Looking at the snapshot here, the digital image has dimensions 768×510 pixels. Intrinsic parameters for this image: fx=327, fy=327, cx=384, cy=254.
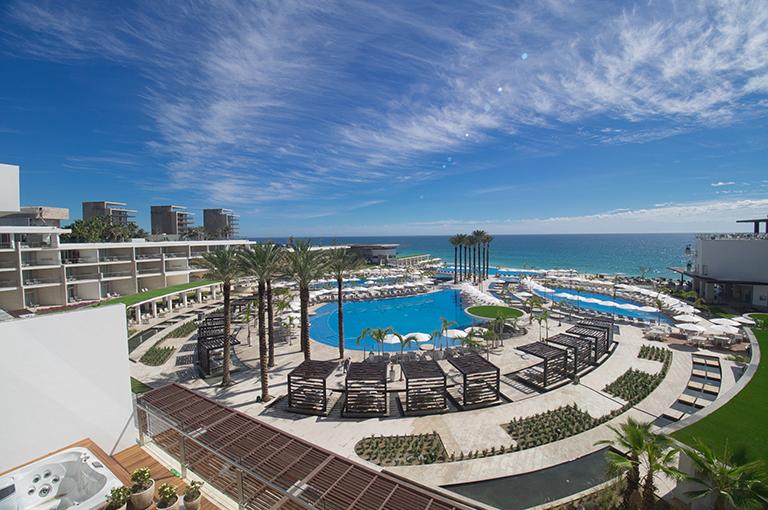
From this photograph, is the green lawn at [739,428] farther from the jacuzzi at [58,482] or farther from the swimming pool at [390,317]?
the swimming pool at [390,317]

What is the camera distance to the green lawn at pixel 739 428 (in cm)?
998

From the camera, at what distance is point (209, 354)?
21172 mm

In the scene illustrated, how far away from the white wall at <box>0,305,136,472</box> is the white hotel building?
78.5ft

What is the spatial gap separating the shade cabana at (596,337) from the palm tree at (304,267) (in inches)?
730

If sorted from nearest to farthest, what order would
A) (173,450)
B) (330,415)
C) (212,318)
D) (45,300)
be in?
(173,450), (330,415), (212,318), (45,300)

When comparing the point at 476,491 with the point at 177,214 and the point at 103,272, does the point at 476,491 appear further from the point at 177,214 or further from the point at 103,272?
the point at 177,214

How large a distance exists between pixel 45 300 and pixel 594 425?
47.4 meters

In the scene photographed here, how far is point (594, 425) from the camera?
1430 cm

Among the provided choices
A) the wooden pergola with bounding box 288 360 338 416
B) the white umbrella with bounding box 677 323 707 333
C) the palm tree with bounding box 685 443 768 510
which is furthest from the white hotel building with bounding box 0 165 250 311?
the white umbrella with bounding box 677 323 707 333

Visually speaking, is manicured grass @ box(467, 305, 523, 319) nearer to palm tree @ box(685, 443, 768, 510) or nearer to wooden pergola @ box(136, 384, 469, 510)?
palm tree @ box(685, 443, 768, 510)

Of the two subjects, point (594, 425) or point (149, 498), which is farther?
point (594, 425)

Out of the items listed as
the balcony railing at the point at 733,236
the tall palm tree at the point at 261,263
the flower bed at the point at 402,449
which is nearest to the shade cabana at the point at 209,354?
the tall palm tree at the point at 261,263

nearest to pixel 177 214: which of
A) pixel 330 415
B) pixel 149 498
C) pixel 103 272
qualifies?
pixel 103 272

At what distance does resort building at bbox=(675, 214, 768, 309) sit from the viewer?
33750 mm
